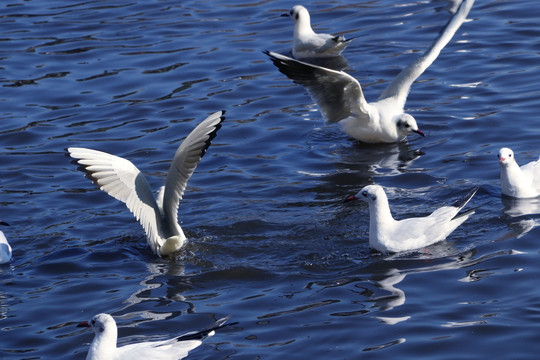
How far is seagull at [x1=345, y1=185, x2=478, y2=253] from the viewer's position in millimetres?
9633

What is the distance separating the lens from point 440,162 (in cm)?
1226

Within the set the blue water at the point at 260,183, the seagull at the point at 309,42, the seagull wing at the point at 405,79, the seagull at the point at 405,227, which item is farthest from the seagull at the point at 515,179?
the seagull at the point at 309,42

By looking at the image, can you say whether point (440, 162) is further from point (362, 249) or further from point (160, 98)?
point (160, 98)

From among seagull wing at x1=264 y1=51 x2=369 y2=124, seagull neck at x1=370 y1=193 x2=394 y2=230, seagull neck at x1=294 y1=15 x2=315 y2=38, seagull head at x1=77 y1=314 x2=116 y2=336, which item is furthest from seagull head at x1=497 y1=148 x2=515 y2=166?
seagull neck at x1=294 y1=15 x2=315 y2=38

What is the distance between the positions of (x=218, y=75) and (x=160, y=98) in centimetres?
114

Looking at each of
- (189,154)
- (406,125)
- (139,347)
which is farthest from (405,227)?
(406,125)

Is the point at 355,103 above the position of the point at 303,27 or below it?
below

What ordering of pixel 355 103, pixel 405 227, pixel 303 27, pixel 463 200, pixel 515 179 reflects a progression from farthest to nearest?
pixel 303 27
pixel 355 103
pixel 515 179
pixel 463 200
pixel 405 227

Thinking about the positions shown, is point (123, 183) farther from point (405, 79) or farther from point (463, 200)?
point (405, 79)

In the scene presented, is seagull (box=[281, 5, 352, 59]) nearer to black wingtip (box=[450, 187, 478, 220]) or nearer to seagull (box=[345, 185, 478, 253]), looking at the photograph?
black wingtip (box=[450, 187, 478, 220])

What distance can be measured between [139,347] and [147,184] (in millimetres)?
2781

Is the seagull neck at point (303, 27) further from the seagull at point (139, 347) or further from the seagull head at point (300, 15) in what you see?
the seagull at point (139, 347)

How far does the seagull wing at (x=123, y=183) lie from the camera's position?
980 centimetres

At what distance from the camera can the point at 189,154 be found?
33.3 feet
